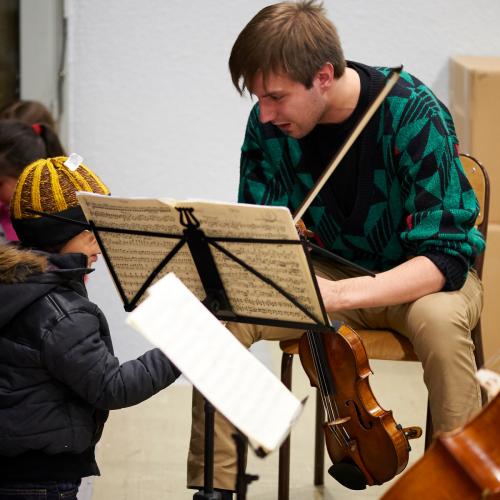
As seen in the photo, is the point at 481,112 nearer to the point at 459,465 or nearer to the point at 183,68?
the point at 183,68

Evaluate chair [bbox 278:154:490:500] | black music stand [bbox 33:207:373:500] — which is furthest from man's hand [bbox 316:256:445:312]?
black music stand [bbox 33:207:373:500]

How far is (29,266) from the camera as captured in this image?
5.75 ft

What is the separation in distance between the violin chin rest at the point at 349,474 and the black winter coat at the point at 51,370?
0.45 metres

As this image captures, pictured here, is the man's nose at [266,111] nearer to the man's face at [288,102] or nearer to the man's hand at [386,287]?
the man's face at [288,102]

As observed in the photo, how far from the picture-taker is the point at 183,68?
328 cm

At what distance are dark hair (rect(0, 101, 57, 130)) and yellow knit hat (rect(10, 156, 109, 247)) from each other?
1163 mm

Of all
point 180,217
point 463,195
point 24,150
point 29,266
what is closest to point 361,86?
point 463,195

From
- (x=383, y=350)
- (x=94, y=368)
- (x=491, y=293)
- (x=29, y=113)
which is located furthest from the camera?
(x=491, y=293)

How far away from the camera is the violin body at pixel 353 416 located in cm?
190

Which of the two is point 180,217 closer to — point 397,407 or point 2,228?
point 2,228

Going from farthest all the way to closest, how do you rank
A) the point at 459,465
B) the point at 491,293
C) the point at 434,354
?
the point at 491,293 → the point at 434,354 → the point at 459,465

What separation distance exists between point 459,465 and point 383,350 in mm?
806

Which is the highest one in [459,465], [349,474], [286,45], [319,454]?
[286,45]

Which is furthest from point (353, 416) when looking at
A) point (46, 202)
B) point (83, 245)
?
point (46, 202)
